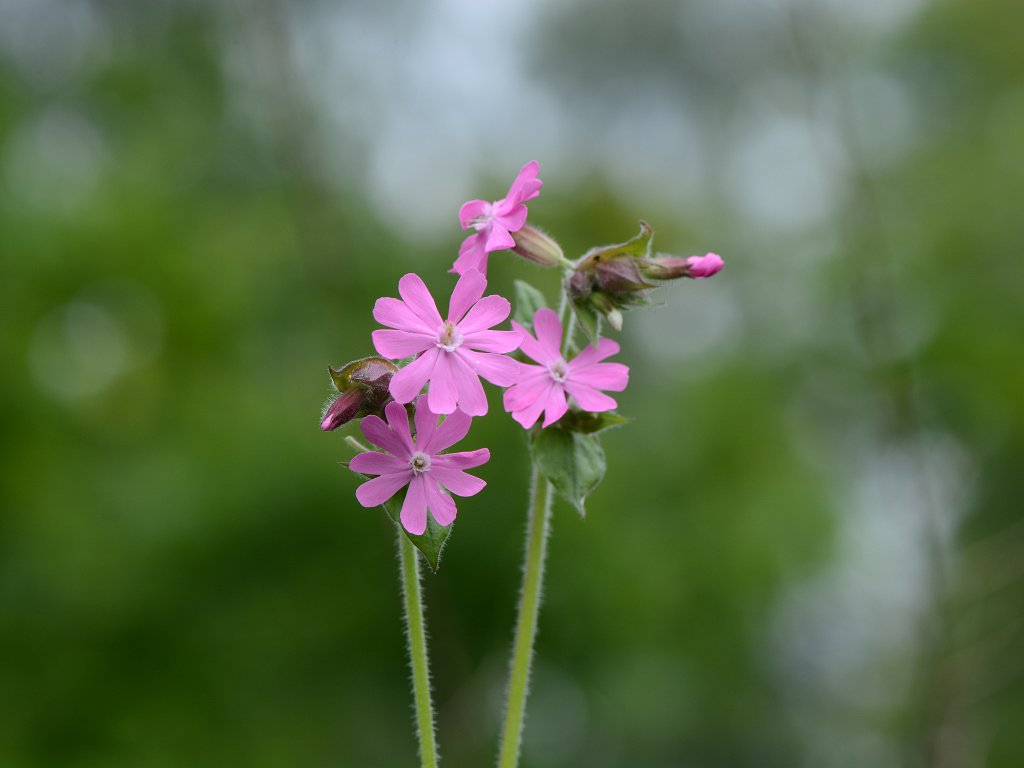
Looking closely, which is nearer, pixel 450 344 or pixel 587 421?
pixel 450 344

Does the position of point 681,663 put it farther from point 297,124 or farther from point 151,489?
point 297,124


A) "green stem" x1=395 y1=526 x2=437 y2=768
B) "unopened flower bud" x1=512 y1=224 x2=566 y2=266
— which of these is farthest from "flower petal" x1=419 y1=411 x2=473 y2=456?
"unopened flower bud" x1=512 y1=224 x2=566 y2=266

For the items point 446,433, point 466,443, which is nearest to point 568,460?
point 446,433

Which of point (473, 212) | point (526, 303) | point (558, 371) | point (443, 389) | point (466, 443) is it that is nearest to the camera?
point (443, 389)

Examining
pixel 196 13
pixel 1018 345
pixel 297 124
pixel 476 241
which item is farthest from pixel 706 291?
pixel 476 241

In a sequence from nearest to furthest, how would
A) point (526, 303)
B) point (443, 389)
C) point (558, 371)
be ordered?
point (443, 389) → point (558, 371) → point (526, 303)

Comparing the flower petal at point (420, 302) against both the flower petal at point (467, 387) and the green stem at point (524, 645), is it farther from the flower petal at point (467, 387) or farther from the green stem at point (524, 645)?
the green stem at point (524, 645)

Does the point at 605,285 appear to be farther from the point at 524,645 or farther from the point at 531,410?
the point at 524,645

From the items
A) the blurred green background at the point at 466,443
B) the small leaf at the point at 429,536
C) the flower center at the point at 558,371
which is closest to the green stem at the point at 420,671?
the small leaf at the point at 429,536
